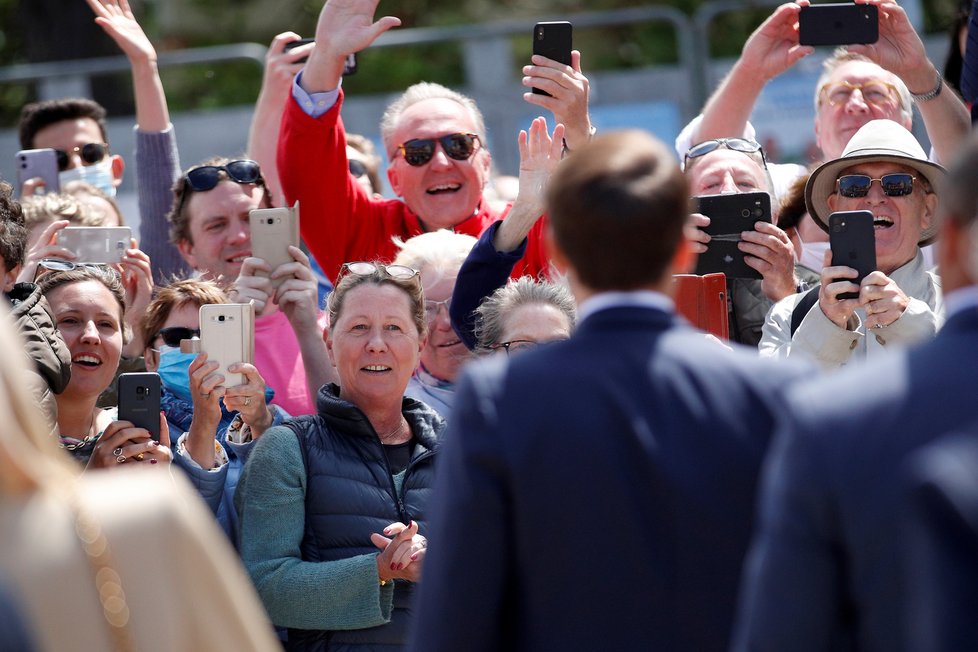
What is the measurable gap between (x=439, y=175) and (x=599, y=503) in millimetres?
3318

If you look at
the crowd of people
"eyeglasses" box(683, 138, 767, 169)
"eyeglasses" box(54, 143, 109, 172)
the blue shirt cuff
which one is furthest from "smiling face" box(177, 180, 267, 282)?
"eyeglasses" box(683, 138, 767, 169)

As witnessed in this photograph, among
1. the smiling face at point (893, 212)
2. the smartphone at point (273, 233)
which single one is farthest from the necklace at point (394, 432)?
the smiling face at point (893, 212)

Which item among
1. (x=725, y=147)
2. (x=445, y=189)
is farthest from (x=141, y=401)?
(x=725, y=147)

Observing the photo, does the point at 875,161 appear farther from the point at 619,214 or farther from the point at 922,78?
the point at 619,214

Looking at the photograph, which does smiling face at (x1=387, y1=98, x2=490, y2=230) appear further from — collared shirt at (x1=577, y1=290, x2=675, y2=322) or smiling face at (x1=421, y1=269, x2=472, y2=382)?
collared shirt at (x1=577, y1=290, x2=675, y2=322)

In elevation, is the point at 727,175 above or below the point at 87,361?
above

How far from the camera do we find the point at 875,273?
420cm

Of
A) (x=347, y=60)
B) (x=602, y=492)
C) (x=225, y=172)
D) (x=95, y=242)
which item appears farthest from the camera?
(x=347, y=60)

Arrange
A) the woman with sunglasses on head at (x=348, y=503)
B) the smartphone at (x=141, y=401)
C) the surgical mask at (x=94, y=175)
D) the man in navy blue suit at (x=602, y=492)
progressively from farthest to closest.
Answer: the surgical mask at (x=94, y=175)
the smartphone at (x=141, y=401)
the woman with sunglasses on head at (x=348, y=503)
the man in navy blue suit at (x=602, y=492)

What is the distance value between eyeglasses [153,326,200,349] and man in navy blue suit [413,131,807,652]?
2648mm

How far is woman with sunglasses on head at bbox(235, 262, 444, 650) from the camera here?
3916mm

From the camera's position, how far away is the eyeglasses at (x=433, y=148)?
5.61 meters

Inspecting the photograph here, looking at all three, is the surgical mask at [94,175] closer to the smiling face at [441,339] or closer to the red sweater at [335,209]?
the red sweater at [335,209]

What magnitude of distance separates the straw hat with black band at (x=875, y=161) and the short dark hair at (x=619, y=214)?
7.98 feet
